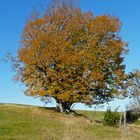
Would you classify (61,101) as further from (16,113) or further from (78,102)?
(16,113)

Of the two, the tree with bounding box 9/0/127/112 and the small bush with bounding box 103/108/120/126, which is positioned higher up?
the tree with bounding box 9/0/127/112

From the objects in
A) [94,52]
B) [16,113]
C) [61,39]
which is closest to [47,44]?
[61,39]

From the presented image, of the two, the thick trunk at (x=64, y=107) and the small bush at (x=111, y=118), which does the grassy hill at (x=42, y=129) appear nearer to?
the thick trunk at (x=64, y=107)

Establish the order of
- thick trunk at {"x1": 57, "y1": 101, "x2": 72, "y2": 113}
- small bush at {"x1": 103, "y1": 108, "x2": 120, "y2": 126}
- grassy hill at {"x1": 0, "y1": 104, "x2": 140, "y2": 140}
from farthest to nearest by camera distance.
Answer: thick trunk at {"x1": 57, "y1": 101, "x2": 72, "y2": 113}
small bush at {"x1": 103, "y1": 108, "x2": 120, "y2": 126}
grassy hill at {"x1": 0, "y1": 104, "x2": 140, "y2": 140}

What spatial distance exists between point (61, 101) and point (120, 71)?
25.2 feet

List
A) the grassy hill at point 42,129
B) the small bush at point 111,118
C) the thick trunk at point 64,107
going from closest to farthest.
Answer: the grassy hill at point 42,129 < the small bush at point 111,118 < the thick trunk at point 64,107

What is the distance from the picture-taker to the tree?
45.1 metres

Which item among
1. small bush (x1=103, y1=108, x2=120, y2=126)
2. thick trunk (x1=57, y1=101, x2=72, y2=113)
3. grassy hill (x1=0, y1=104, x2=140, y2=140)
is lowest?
grassy hill (x1=0, y1=104, x2=140, y2=140)

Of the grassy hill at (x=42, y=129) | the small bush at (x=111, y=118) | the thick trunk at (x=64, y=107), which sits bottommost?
the grassy hill at (x=42, y=129)

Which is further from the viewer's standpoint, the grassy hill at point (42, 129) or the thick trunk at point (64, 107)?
the thick trunk at point (64, 107)

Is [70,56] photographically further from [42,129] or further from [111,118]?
[42,129]

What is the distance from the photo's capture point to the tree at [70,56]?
4509 cm

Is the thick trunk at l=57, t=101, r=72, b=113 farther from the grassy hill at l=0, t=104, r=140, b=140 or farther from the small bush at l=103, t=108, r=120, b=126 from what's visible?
the small bush at l=103, t=108, r=120, b=126

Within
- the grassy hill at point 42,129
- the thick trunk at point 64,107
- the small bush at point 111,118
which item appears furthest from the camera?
the thick trunk at point 64,107
